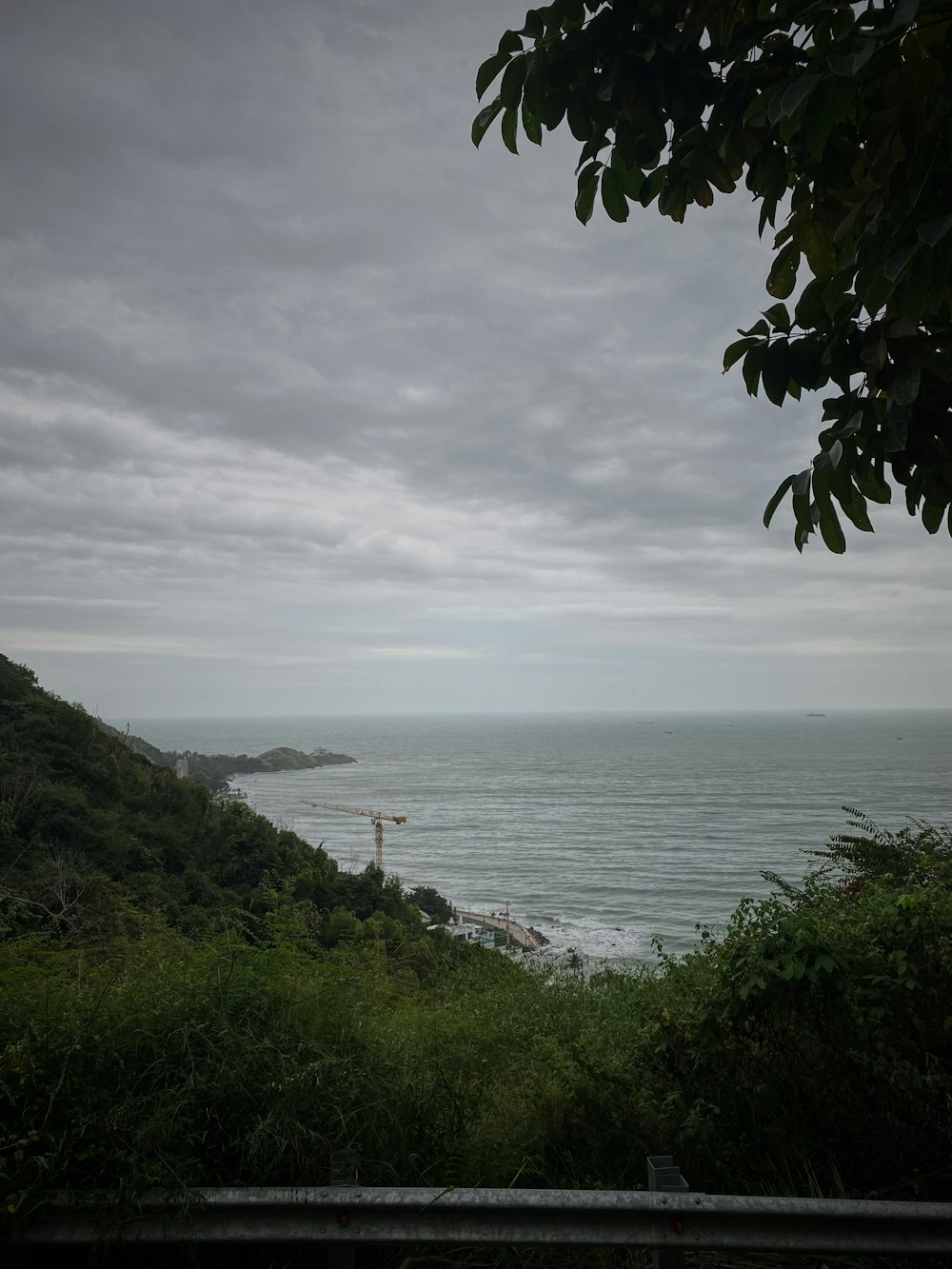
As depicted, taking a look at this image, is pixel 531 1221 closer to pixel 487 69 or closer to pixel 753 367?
pixel 753 367

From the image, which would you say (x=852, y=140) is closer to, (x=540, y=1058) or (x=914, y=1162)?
(x=914, y=1162)

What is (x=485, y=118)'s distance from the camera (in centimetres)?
205

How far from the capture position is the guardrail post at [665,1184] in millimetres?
1970

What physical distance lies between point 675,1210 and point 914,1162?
1.25 meters

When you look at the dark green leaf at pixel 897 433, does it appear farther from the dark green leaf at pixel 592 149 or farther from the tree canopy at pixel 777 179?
the dark green leaf at pixel 592 149

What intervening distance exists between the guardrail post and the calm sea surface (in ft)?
84.8

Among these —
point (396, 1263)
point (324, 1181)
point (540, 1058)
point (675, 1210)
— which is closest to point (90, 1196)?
point (324, 1181)

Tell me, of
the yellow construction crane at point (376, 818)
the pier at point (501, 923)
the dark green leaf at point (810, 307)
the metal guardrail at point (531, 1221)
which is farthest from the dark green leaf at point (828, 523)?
the yellow construction crane at point (376, 818)

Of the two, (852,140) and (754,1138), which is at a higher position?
(852,140)

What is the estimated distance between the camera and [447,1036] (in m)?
3.79

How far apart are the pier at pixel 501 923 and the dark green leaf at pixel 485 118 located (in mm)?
27802

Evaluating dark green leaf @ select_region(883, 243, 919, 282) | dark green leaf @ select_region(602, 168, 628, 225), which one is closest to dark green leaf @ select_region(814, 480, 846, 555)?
Result: dark green leaf @ select_region(883, 243, 919, 282)

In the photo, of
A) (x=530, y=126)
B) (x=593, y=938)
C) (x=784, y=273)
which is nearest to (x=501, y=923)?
(x=593, y=938)

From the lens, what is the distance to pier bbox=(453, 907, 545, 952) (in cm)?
2826
